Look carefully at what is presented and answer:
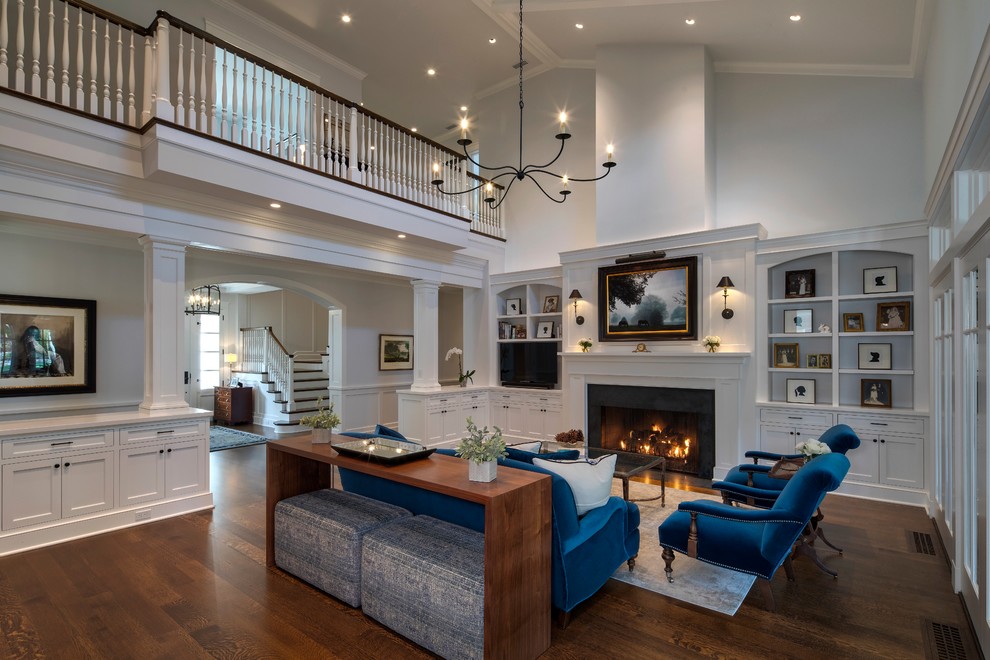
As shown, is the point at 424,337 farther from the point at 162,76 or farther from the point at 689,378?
the point at 162,76

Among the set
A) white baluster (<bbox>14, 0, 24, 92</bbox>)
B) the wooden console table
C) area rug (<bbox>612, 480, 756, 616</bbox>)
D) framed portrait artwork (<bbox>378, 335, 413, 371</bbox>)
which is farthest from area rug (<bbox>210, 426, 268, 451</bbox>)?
area rug (<bbox>612, 480, 756, 616</bbox>)

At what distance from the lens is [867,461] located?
17.1 feet

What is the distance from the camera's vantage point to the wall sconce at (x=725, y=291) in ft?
19.1

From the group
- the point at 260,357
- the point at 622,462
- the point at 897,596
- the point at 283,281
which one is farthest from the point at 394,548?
the point at 260,357

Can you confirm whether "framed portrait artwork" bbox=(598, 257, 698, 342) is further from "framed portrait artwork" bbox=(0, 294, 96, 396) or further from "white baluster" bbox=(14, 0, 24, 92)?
"framed portrait artwork" bbox=(0, 294, 96, 396)

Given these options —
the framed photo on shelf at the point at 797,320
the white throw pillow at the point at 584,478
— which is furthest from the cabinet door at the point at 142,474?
the framed photo on shelf at the point at 797,320

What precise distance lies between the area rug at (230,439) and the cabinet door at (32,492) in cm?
384

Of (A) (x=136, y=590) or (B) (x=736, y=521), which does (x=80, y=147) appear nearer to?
(A) (x=136, y=590)

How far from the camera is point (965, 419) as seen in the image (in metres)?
3.02

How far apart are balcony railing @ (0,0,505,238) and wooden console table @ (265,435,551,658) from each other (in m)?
3.83

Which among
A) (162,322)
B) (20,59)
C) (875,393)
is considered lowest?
(875,393)

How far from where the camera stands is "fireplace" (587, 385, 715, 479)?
238 inches

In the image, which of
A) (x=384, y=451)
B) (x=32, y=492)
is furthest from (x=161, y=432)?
(x=384, y=451)

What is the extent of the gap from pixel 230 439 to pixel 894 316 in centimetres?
980
